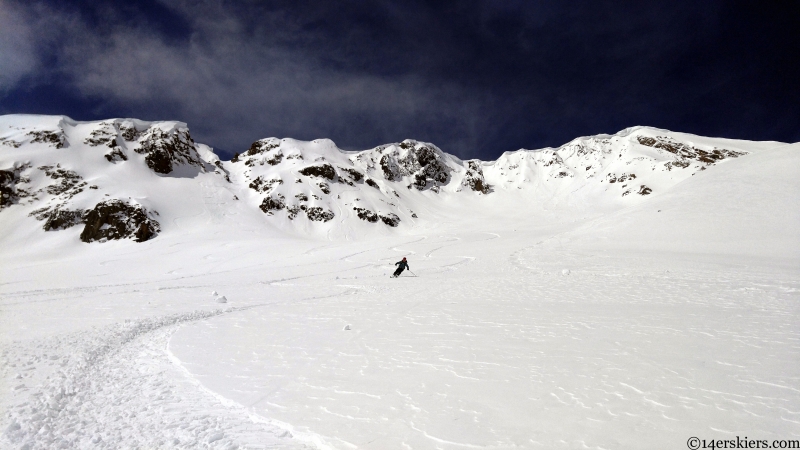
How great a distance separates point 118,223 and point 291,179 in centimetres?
3893

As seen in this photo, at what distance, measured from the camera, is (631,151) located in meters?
118

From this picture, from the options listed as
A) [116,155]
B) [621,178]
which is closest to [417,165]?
[621,178]

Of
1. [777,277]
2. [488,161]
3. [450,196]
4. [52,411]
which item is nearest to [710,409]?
[52,411]

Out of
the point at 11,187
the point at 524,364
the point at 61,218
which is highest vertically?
the point at 11,187

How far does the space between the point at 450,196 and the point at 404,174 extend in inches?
760

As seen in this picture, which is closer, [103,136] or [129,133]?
[103,136]

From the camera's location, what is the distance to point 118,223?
58.1 m

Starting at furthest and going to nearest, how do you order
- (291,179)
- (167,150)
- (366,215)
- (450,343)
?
(291,179) < (366,215) < (167,150) < (450,343)

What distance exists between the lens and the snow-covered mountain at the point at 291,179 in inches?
2422

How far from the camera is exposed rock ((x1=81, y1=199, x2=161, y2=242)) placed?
56.9m

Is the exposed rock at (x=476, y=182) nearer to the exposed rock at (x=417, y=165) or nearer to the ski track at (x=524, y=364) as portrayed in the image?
the exposed rock at (x=417, y=165)

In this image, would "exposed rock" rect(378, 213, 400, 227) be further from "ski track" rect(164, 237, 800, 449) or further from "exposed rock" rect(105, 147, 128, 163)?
"ski track" rect(164, 237, 800, 449)

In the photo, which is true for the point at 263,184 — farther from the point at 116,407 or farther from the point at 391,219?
the point at 116,407

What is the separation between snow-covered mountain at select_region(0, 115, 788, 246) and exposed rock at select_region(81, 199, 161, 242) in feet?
0.57
